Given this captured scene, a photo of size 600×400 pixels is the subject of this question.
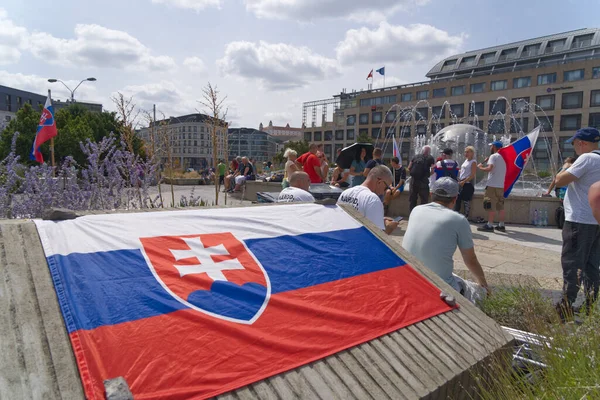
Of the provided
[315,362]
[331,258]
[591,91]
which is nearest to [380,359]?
[315,362]

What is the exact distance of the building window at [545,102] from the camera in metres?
60.7

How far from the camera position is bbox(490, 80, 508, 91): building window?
6569 centimetres

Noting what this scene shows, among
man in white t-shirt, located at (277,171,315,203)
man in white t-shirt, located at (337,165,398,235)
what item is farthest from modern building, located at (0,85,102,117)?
man in white t-shirt, located at (337,165,398,235)

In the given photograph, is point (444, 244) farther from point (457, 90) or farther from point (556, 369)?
point (457, 90)

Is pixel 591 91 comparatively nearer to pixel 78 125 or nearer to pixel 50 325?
pixel 78 125

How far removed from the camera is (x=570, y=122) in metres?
58.8

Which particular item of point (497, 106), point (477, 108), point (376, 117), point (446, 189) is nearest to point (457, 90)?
point (477, 108)

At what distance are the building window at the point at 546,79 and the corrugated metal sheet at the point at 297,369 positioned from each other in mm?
71526

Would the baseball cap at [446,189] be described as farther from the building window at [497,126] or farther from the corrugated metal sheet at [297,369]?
the building window at [497,126]

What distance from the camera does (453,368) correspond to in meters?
1.91

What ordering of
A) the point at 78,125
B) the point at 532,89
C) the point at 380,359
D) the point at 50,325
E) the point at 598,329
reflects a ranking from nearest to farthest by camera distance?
the point at 50,325 → the point at 380,359 → the point at 598,329 → the point at 78,125 → the point at 532,89

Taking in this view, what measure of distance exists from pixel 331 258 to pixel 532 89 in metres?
71.7

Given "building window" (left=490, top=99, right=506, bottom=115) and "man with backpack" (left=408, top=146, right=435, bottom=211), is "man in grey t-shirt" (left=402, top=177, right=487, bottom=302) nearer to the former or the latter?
"man with backpack" (left=408, top=146, right=435, bottom=211)

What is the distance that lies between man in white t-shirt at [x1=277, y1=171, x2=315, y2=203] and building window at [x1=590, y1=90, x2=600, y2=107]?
218 feet
